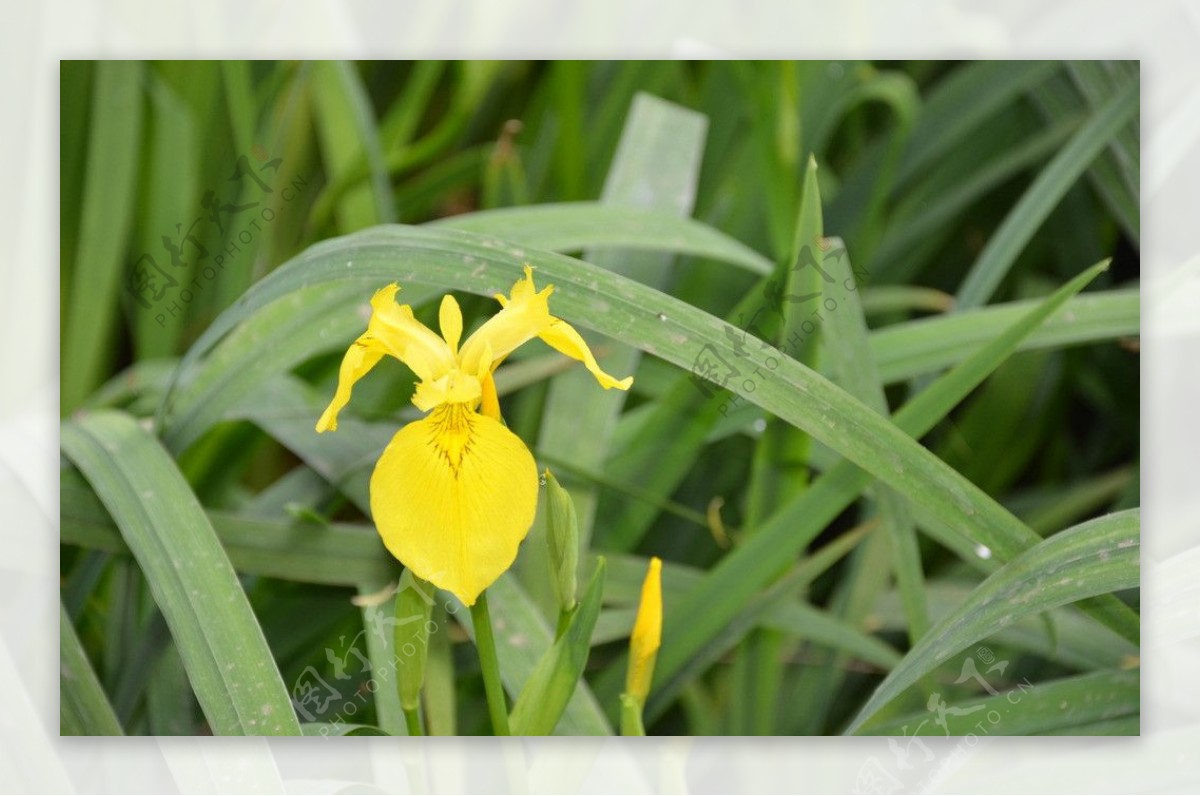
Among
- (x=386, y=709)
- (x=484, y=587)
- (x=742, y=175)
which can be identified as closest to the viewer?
(x=484, y=587)

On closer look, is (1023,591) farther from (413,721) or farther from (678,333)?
(413,721)

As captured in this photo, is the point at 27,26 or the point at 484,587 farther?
the point at 27,26

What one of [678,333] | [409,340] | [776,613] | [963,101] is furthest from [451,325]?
[963,101]

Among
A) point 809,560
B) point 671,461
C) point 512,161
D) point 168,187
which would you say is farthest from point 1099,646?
point 168,187

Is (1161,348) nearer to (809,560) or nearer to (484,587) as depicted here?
(809,560)

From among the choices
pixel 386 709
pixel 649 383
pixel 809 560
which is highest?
pixel 649 383

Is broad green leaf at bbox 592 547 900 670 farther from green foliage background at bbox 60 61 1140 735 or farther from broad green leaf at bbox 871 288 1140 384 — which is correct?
broad green leaf at bbox 871 288 1140 384

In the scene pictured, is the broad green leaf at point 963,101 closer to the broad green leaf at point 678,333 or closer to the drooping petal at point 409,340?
the broad green leaf at point 678,333
